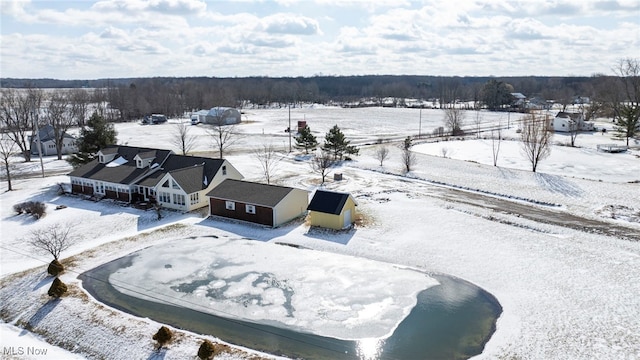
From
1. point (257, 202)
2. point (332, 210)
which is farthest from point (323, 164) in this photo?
point (332, 210)

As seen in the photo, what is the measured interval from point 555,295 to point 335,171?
2909cm

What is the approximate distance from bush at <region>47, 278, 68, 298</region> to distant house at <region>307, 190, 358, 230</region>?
15.5m

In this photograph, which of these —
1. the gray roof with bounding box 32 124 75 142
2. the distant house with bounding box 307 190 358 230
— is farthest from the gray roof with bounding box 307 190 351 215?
the gray roof with bounding box 32 124 75 142

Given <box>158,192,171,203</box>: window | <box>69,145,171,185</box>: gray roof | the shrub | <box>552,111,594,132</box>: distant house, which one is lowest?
the shrub

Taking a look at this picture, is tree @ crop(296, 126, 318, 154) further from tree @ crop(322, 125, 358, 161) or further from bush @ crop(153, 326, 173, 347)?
bush @ crop(153, 326, 173, 347)

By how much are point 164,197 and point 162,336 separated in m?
19.7

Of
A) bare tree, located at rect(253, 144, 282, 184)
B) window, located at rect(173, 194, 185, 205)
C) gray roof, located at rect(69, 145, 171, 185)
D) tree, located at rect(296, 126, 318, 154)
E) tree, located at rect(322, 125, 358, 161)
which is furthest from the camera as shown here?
tree, located at rect(296, 126, 318, 154)

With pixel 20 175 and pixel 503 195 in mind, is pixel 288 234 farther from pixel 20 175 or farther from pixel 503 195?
pixel 20 175

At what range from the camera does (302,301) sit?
21891 millimetres

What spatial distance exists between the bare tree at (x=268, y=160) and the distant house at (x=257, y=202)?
29.7 ft

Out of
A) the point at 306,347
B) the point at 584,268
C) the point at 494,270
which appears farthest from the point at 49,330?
the point at 584,268

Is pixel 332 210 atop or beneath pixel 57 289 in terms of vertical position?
atop

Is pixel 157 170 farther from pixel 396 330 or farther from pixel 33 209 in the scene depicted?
pixel 396 330

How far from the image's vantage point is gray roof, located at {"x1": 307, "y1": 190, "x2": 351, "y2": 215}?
1218 inches
